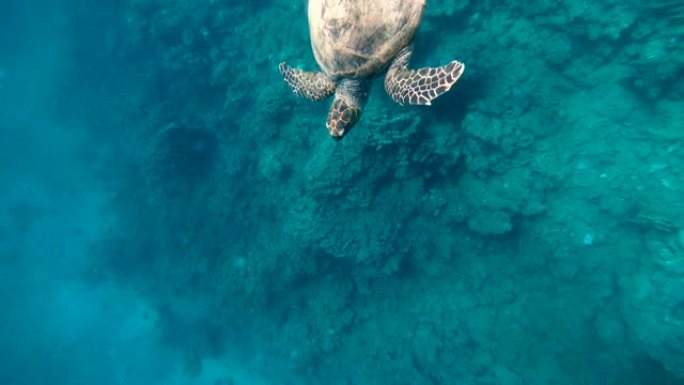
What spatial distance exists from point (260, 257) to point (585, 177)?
30.1 feet

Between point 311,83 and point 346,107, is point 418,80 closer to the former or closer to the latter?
point 346,107

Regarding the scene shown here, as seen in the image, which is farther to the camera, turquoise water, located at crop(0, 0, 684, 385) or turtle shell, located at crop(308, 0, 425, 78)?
turquoise water, located at crop(0, 0, 684, 385)

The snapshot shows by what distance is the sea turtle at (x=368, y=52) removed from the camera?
473cm

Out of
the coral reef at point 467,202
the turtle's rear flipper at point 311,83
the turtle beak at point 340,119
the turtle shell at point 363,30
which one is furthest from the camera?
the coral reef at point 467,202

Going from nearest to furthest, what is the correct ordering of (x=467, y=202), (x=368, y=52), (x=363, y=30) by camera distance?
1. (x=363, y=30)
2. (x=368, y=52)
3. (x=467, y=202)

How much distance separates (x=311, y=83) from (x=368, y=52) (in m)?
1.66

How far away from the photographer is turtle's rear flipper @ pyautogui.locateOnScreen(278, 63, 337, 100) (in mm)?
6148

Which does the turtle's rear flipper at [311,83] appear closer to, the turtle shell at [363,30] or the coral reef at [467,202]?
the turtle shell at [363,30]

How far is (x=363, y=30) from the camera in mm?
4766

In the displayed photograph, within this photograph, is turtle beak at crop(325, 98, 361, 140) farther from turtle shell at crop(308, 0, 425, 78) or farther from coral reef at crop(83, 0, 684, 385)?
coral reef at crop(83, 0, 684, 385)

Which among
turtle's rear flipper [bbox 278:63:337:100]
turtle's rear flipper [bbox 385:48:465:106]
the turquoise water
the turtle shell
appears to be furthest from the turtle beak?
the turquoise water

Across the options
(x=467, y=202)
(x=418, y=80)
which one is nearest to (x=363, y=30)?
(x=418, y=80)

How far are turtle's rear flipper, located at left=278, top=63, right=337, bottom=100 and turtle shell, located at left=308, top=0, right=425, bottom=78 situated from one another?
0.80 meters

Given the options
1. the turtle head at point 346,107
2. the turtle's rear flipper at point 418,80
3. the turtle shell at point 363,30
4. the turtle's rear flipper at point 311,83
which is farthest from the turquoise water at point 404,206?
the turtle shell at point 363,30
